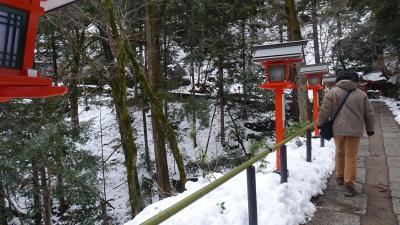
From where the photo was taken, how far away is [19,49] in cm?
238

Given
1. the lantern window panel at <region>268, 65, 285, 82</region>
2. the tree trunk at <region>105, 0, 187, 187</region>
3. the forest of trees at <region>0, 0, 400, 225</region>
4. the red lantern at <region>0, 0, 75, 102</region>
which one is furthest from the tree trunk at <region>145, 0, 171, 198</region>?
the red lantern at <region>0, 0, 75, 102</region>

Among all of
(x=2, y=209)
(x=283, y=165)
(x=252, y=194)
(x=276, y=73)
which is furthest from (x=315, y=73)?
(x=2, y=209)

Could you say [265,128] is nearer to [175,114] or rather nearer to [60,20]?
[175,114]

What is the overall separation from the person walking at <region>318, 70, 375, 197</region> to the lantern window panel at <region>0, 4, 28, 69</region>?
4.30m

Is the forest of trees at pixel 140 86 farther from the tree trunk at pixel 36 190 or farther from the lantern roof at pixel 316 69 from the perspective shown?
the lantern roof at pixel 316 69

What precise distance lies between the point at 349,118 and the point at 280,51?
1440 millimetres

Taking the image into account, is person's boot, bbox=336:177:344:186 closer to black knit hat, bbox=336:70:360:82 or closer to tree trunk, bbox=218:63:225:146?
black knit hat, bbox=336:70:360:82

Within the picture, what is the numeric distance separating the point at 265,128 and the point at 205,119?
3980 mm

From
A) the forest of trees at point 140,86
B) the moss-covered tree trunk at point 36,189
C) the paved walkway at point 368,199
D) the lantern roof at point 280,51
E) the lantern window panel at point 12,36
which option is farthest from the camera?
the moss-covered tree trunk at point 36,189

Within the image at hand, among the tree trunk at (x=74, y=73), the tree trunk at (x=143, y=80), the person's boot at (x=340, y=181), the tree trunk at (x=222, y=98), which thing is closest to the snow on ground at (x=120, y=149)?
the tree trunk at (x=222, y=98)

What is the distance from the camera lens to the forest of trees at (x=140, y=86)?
36.8ft

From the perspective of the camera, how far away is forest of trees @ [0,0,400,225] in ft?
36.8

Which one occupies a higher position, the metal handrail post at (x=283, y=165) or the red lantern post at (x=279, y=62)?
the red lantern post at (x=279, y=62)

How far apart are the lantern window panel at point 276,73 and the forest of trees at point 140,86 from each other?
3.29m
